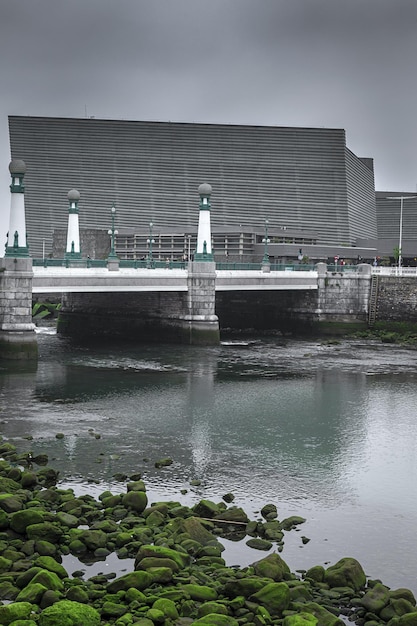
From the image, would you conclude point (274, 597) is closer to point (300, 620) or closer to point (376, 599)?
point (300, 620)

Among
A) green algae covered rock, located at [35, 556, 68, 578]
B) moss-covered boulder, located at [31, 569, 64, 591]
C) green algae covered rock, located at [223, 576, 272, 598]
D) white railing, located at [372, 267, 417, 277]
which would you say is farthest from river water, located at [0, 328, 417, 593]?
white railing, located at [372, 267, 417, 277]

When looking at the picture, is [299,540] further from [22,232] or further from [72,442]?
[22,232]

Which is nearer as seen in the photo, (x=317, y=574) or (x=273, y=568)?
(x=273, y=568)

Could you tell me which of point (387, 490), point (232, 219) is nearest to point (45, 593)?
point (387, 490)

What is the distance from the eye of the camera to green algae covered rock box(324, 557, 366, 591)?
61.9 ft

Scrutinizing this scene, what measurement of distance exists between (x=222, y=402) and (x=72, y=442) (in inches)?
426

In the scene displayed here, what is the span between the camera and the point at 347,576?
61.9 feet

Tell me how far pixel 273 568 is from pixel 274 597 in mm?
1212

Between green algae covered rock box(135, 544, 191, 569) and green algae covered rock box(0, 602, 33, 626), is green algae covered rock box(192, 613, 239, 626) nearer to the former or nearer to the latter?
green algae covered rock box(135, 544, 191, 569)

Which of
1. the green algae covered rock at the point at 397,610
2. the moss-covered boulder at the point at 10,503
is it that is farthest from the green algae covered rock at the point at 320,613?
the moss-covered boulder at the point at 10,503

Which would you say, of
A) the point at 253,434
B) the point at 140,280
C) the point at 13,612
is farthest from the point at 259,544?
the point at 140,280

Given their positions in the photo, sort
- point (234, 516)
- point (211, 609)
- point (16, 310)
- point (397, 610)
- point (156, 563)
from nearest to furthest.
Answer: point (211, 609)
point (397, 610)
point (156, 563)
point (234, 516)
point (16, 310)

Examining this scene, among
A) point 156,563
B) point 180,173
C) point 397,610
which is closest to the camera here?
point 397,610

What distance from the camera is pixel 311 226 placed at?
125 m
